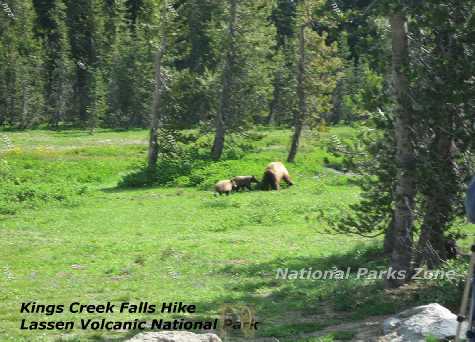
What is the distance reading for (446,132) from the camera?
12.0 meters

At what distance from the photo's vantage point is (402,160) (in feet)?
41.1

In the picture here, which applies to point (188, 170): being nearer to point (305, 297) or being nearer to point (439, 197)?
point (305, 297)

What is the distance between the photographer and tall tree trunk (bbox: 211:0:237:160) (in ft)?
127

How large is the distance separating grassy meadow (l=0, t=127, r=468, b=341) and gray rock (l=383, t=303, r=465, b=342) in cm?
84

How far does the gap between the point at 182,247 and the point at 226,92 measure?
22048 mm

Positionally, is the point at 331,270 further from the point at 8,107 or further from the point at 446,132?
the point at 8,107

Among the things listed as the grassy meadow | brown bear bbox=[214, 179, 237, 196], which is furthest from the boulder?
brown bear bbox=[214, 179, 237, 196]

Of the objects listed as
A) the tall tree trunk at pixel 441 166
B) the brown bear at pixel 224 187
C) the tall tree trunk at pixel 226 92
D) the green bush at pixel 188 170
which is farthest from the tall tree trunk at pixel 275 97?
the tall tree trunk at pixel 441 166

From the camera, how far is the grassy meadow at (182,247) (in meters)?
12.4

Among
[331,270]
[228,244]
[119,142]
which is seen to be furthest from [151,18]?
[331,270]

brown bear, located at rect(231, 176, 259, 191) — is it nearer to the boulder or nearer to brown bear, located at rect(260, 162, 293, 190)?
brown bear, located at rect(260, 162, 293, 190)

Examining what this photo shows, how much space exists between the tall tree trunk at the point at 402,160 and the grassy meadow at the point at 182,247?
0.71 m

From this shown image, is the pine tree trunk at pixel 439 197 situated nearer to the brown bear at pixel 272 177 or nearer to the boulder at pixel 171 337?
the boulder at pixel 171 337

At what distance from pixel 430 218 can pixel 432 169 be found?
95 centimetres
